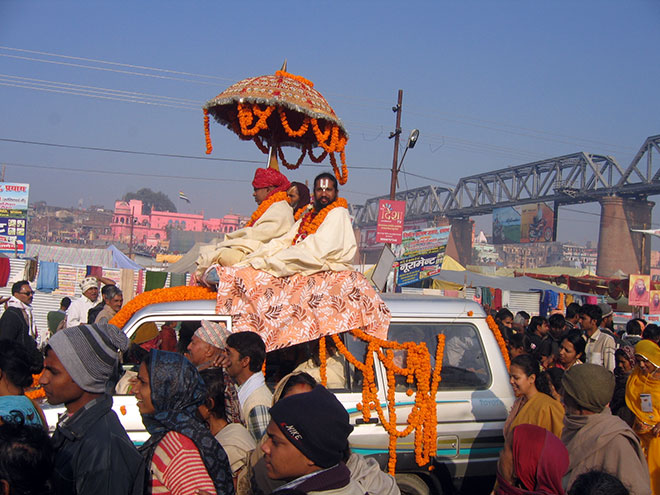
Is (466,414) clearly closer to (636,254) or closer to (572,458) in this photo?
(572,458)

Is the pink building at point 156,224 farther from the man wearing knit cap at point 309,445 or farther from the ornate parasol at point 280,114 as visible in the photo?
the man wearing knit cap at point 309,445

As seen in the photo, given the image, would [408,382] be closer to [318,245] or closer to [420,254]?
[318,245]

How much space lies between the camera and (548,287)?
28.2m

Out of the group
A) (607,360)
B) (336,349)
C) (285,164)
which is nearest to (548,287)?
(607,360)

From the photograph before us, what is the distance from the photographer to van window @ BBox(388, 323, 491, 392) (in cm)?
484

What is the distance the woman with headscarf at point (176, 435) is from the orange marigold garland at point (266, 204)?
322 cm

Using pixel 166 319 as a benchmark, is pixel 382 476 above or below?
below

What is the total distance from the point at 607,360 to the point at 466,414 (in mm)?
3722

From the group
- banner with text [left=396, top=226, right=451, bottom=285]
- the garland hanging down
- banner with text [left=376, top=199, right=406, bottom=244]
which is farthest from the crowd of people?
banner with text [left=396, top=226, right=451, bottom=285]

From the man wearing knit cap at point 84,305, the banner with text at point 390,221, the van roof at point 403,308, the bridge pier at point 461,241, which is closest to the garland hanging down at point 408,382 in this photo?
the van roof at point 403,308

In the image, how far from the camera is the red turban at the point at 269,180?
19.5ft

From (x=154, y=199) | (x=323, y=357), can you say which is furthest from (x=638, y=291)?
(x=154, y=199)

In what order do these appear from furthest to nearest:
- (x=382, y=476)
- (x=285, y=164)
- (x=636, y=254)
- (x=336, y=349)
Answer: (x=636, y=254) < (x=285, y=164) < (x=336, y=349) < (x=382, y=476)

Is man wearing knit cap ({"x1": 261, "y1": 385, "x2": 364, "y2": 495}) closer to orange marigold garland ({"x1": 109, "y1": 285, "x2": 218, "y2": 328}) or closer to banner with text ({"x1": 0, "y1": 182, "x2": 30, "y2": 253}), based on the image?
orange marigold garland ({"x1": 109, "y1": 285, "x2": 218, "y2": 328})
